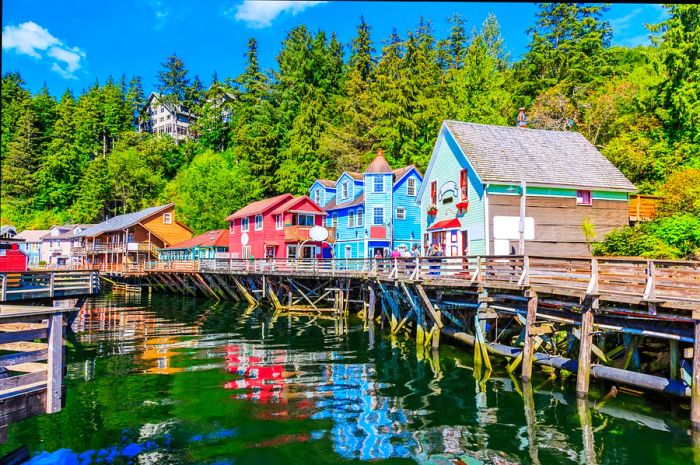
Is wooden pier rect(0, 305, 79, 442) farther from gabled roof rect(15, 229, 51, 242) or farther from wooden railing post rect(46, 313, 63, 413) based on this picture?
gabled roof rect(15, 229, 51, 242)

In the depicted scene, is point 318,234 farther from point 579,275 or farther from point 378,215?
point 579,275

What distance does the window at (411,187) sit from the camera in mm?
41594

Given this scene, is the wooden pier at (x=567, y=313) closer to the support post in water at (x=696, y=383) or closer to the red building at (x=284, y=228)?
the support post in water at (x=696, y=383)

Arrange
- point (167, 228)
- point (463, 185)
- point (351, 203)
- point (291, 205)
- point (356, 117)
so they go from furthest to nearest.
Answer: point (167, 228), point (356, 117), point (291, 205), point (351, 203), point (463, 185)

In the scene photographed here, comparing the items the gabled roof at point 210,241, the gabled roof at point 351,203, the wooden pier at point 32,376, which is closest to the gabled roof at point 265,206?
the gabled roof at point 351,203

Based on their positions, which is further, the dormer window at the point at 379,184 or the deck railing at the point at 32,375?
the dormer window at the point at 379,184

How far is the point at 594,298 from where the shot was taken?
512 inches

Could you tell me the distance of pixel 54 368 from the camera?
7012 millimetres

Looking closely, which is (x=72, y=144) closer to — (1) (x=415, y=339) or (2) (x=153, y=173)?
(2) (x=153, y=173)

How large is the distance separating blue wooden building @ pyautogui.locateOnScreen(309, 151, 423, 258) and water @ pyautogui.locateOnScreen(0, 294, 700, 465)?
19.4m

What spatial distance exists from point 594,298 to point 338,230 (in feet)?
108

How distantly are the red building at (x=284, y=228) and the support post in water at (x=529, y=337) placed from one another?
96.4 ft

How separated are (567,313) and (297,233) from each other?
31.8 meters

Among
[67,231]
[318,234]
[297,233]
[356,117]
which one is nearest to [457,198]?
[318,234]
